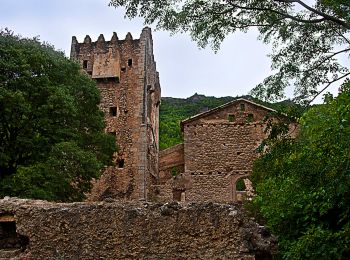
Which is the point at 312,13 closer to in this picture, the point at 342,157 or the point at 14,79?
the point at 342,157

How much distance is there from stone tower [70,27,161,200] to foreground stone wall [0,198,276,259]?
19.3m

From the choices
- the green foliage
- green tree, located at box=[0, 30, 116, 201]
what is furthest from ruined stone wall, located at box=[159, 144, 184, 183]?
the green foliage

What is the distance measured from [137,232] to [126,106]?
2208cm

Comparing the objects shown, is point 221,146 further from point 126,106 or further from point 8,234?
point 8,234

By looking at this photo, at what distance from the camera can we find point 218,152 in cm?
2534

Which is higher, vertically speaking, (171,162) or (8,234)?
(171,162)

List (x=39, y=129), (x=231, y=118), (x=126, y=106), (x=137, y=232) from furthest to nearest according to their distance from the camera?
(x=126, y=106) → (x=231, y=118) → (x=39, y=129) → (x=137, y=232)

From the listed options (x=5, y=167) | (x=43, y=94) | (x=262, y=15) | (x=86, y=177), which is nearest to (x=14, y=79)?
(x=43, y=94)

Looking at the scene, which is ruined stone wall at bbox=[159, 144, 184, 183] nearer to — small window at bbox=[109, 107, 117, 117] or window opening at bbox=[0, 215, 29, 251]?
small window at bbox=[109, 107, 117, 117]

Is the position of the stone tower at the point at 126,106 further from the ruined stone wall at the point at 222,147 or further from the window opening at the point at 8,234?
the window opening at the point at 8,234

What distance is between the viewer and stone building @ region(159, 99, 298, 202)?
81.6ft

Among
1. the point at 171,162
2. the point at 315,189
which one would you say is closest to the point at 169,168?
the point at 171,162

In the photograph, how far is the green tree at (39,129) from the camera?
15672mm

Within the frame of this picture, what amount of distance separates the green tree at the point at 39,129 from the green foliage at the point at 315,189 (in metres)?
7.17
